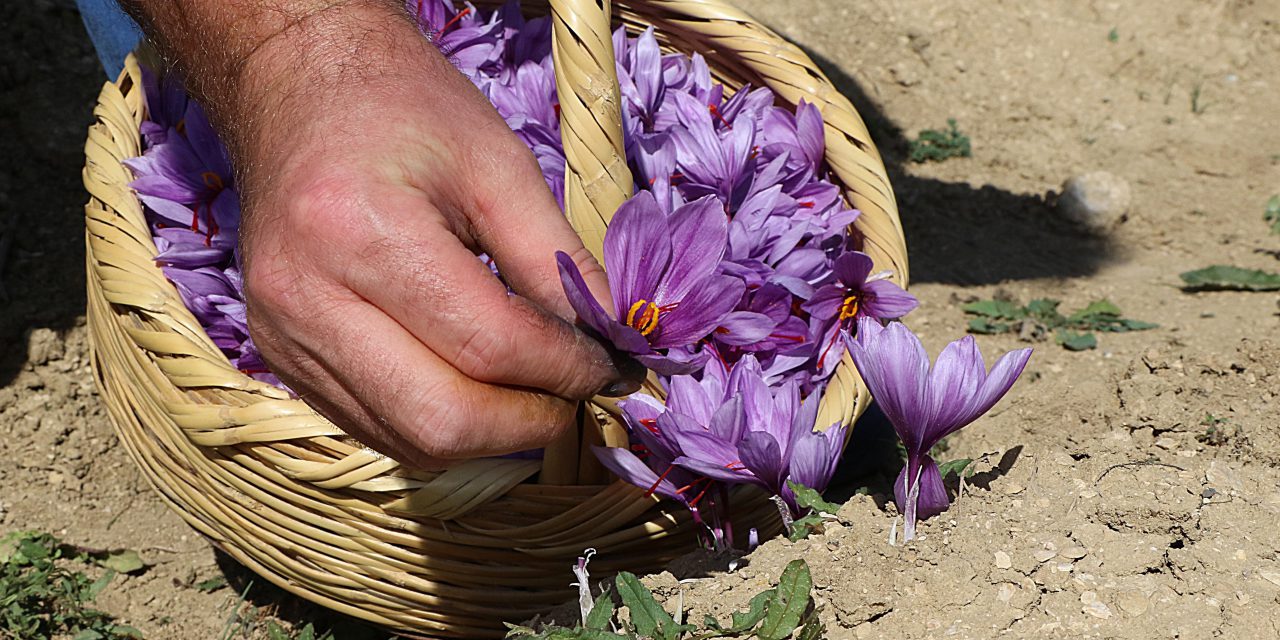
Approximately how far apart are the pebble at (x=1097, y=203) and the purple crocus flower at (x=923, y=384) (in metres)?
2.21

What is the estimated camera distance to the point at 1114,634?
101 cm

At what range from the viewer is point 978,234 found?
310cm

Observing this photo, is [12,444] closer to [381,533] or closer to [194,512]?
[194,512]

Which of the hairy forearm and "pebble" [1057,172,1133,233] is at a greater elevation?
the hairy forearm

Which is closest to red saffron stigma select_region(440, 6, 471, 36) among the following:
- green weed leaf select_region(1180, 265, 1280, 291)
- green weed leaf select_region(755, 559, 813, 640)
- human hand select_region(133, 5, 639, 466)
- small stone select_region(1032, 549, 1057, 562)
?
human hand select_region(133, 5, 639, 466)

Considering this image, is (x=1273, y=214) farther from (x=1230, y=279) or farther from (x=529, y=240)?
(x=529, y=240)

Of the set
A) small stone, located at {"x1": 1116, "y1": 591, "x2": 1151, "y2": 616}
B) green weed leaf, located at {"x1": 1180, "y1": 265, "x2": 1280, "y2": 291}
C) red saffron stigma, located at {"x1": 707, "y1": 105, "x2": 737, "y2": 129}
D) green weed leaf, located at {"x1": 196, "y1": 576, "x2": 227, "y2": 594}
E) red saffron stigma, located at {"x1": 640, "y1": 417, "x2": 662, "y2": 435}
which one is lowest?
green weed leaf, located at {"x1": 196, "y1": 576, "x2": 227, "y2": 594}

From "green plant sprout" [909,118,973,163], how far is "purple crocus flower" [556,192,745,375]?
2532mm

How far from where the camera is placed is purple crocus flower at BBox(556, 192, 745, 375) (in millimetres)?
1029

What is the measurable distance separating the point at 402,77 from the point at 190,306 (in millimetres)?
694

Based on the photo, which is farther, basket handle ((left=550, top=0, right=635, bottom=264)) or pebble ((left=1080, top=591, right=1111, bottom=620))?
basket handle ((left=550, top=0, right=635, bottom=264))

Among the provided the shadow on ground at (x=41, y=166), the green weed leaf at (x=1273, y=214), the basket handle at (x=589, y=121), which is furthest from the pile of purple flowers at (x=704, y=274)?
the green weed leaf at (x=1273, y=214)

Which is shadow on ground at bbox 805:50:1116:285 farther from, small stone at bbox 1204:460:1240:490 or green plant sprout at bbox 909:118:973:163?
small stone at bbox 1204:460:1240:490

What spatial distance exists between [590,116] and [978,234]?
208cm
